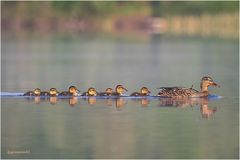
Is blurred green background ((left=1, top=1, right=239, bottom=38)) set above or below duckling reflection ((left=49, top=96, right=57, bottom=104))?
above

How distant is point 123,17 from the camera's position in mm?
49438

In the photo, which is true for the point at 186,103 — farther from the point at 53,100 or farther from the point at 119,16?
the point at 119,16

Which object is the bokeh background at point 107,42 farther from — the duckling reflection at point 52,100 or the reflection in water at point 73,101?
the reflection in water at point 73,101

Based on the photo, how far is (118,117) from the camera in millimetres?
11984

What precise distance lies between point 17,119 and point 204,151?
9.28 ft

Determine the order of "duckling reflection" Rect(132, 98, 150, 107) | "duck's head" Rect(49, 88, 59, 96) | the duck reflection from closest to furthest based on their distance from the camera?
the duck reflection < "duckling reflection" Rect(132, 98, 150, 107) < "duck's head" Rect(49, 88, 59, 96)

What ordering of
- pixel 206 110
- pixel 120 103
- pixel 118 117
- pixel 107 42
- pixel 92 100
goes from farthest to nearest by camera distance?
pixel 107 42 → pixel 92 100 → pixel 120 103 → pixel 206 110 → pixel 118 117

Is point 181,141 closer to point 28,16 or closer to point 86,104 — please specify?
point 86,104

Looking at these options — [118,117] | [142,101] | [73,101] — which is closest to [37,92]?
[73,101]

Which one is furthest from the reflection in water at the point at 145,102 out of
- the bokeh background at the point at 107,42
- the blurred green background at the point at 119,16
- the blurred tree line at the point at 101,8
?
the blurred tree line at the point at 101,8

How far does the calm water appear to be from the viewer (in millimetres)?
9977

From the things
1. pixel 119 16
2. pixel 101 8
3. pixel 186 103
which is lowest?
pixel 186 103

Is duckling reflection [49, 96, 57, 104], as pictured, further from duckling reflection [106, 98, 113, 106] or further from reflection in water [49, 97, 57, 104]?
duckling reflection [106, 98, 113, 106]

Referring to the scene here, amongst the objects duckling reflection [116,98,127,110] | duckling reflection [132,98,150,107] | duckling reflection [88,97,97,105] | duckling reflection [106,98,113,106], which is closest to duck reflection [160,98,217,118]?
duckling reflection [132,98,150,107]
